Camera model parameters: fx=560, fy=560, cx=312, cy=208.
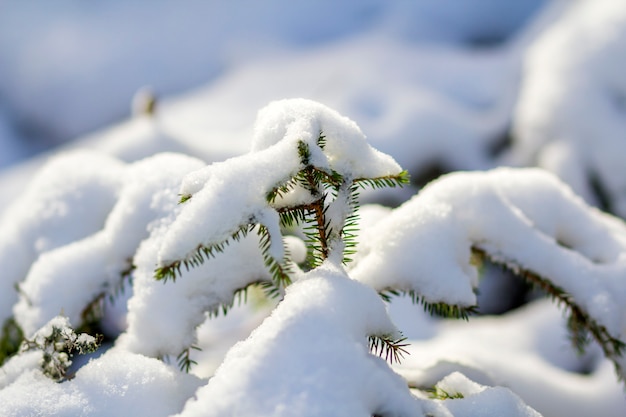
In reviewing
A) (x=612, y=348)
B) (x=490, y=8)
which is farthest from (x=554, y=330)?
(x=490, y=8)

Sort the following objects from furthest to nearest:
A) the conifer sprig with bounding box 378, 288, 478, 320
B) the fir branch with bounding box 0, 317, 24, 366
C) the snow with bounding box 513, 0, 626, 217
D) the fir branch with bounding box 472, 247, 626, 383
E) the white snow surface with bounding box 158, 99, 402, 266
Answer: the snow with bounding box 513, 0, 626, 217, the fir branch with bounding box 0, 317, 24, 366, the fir branch with bounding box 472, 247, 626, 383, the conifer sprig with bounding box 378, 288, 478, 320, the white snow surface with bounding box 158, 99, 402, 266

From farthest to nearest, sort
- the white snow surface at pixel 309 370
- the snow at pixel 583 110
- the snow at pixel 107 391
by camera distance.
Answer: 1. the snow at pixel 583 110
2. the snow at pixel 107 391
3. the white snow surface at pixel 309 370

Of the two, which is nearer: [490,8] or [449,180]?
[449,180]

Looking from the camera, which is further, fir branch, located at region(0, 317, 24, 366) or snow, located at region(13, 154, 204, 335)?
fir branch, located at region(0, 317, 24, 366)

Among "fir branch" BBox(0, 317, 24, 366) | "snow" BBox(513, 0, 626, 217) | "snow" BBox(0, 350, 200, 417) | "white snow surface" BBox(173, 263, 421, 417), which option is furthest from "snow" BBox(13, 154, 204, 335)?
"snow" BBox(513, 0, 626, 217)

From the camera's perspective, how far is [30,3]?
208 inches

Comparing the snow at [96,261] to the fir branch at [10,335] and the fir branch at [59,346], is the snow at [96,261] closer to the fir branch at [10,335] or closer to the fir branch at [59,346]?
the fir branch at [10,335]

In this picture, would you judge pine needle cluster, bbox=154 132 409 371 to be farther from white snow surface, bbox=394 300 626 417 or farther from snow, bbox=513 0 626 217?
snow, bbox=513 0 626 217

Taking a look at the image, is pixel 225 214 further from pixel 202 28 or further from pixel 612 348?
pixel 202 28

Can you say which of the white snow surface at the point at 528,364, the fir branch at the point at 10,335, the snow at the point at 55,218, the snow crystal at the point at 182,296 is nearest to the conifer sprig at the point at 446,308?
the white snow surface at the point at 528,364

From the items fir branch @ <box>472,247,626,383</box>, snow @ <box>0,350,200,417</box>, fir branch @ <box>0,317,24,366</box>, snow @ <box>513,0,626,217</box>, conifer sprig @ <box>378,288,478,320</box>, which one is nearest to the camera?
snow @ <box>0,350,200,417</box>

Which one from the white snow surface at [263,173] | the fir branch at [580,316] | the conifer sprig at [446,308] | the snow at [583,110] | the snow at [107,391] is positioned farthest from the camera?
the snow at [583,110]

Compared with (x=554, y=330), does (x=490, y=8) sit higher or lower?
higher

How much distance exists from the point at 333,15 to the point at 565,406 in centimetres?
426
